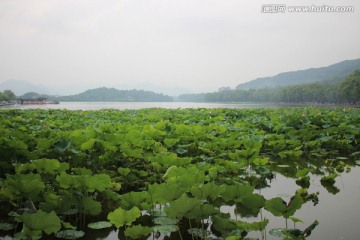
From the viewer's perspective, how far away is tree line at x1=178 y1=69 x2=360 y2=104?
4847 centimetres

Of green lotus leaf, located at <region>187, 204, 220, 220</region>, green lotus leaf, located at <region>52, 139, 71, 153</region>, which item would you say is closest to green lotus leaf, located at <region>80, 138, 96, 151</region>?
green lotus leaf, located at <region>52, 139, 71, 153</region>

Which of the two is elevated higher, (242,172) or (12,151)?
(12,151)

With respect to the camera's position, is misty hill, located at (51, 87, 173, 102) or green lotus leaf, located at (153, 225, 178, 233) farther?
misty hill, located at (51, 87, 173, 102)

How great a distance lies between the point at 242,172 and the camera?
12.1ft

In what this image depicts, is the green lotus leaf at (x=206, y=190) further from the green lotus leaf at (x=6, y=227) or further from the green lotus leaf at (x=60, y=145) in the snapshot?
the green lotus leaf at (x=60, y=145)

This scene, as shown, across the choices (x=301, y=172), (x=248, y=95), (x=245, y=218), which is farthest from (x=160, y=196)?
(x=248, y=95)

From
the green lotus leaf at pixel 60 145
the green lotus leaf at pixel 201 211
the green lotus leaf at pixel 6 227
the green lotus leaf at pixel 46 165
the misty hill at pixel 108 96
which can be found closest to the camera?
the green lotus leaf at pixel 201 211

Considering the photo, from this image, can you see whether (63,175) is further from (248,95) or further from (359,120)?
(248,95)

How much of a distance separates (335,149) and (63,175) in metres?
5.05

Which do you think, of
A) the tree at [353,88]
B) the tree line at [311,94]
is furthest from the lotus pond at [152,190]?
the tree line at [311,94]

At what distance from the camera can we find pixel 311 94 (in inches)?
2899

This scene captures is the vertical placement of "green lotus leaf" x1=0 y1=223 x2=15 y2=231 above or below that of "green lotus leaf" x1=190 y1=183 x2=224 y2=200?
below

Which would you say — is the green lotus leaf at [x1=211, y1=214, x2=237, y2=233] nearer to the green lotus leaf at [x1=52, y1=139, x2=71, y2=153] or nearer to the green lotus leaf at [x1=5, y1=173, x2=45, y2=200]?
the green lotus leaf at [x1=5, y1=173, x2=45, y2=200]

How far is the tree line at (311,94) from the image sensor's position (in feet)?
159
